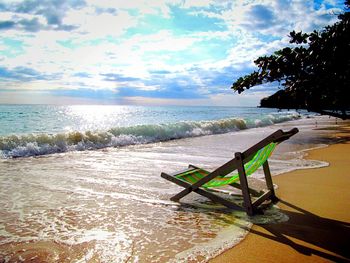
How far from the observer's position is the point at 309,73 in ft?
11.3

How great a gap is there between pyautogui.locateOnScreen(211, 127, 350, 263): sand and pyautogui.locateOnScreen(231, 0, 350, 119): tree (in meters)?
1.63

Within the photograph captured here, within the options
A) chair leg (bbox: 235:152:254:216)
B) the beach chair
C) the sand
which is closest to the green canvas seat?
the beach chair

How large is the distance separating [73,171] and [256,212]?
554cm

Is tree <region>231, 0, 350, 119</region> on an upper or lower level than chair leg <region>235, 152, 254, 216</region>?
upper

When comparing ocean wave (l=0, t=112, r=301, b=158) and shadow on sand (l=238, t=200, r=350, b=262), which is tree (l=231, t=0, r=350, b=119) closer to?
shadow on sand (l=238, t=200, r=350, b=262)

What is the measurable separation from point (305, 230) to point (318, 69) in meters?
2.27

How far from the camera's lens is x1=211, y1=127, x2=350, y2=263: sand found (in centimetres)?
369

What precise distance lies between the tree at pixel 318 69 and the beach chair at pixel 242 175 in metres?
1.19

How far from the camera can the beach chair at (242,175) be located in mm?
4800

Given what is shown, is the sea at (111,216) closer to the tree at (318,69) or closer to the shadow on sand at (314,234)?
the shadow on sand at (314,234)

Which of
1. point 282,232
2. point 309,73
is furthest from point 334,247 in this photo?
point 309,73

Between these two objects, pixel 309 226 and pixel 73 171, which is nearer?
pixel 309 226

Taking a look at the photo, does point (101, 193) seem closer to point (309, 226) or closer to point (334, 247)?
point (309, 226)

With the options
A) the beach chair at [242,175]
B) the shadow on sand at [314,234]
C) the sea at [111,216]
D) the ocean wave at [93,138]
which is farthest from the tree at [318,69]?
the ocean wave at [93,138]
